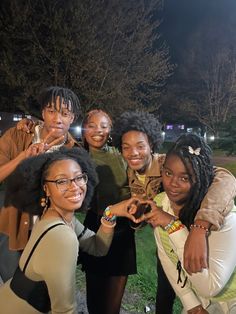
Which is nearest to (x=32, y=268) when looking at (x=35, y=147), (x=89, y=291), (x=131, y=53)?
(x=35, y=147)

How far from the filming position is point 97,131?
3.19 metres

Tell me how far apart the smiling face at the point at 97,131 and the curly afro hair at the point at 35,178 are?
0.62 meters

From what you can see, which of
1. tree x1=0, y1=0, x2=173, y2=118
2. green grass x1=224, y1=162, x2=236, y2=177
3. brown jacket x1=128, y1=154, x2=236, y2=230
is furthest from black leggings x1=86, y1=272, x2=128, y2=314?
tree x1=0, y1=0, x2=173, y2=118

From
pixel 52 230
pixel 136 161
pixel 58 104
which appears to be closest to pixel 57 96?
pixel 58 104

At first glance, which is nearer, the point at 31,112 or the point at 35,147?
the point at 35,147

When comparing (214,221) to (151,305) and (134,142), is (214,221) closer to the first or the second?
(134,142)

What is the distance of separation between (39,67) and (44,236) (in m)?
13.0

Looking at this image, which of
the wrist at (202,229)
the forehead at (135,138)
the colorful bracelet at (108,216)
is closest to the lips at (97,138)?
the forehead at (135,138)

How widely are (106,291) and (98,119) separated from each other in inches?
60.7

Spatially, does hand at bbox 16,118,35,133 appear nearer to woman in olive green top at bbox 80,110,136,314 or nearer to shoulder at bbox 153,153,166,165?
woman in olive green top at bbox 80,110,136,314

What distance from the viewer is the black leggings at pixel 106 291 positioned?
117 inches

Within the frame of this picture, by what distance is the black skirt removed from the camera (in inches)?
115

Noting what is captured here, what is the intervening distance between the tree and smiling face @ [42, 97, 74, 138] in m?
10.9

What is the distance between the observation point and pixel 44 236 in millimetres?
1989
